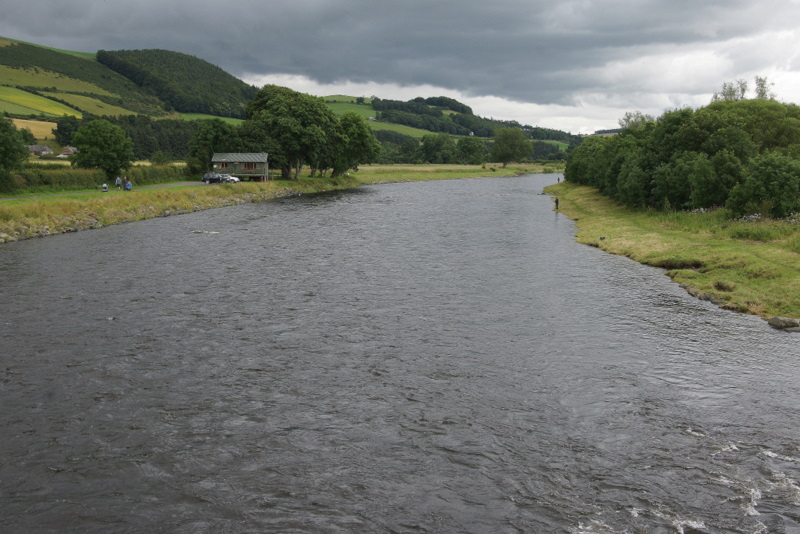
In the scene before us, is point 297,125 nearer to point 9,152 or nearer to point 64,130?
point 9,152

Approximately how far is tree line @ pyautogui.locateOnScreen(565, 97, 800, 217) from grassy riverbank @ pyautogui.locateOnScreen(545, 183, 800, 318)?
A: 2.20m

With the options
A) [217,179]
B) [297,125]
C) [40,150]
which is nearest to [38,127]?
[40,150]

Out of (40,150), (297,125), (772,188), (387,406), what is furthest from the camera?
(40,150)

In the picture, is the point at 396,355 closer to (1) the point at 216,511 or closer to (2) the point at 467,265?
(1) the point at 216,511

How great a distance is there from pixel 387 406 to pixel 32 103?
210 metres

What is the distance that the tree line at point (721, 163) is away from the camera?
4294 cm

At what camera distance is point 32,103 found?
182 metres

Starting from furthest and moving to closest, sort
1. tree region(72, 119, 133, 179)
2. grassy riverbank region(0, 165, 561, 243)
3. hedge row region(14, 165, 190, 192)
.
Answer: tree region(72, 119, 133, 179) < hedge row region(14, 165, 190, 192) < grassy riverbank region(0, 165, 561, 243)

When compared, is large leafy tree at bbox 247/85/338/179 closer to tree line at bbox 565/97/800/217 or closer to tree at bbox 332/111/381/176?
tree at bbox 332/111/381/176

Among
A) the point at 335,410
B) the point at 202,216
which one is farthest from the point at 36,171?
the point at 335,410

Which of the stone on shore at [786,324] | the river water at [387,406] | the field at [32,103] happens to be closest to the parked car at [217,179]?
the river water at [387,406]

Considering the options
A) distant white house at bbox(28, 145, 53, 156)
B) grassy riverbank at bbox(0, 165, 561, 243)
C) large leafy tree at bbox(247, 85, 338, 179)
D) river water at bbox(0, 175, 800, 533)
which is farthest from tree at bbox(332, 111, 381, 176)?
river water at bbox(0, 175, 800, 533)

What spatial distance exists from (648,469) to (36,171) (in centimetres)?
7599

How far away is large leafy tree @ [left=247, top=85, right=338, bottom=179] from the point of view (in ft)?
340
